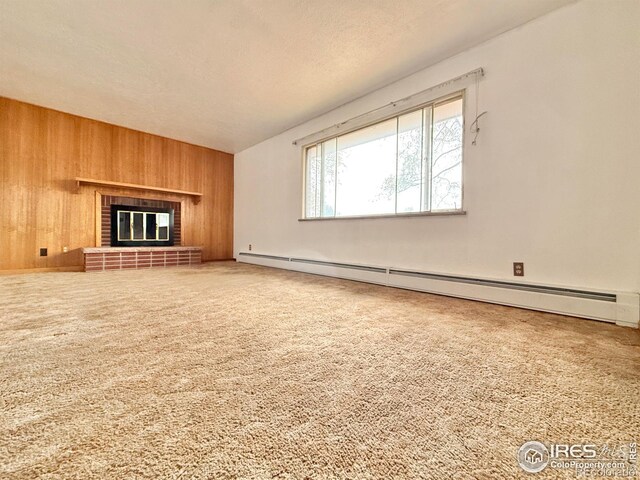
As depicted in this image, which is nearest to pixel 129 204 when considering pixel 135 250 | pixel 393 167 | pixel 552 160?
pixel 135 250

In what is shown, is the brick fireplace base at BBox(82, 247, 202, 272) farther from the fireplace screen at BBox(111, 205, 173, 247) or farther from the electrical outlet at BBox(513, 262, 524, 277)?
the electrical outlet at BBox(513, 262, 524, 277)

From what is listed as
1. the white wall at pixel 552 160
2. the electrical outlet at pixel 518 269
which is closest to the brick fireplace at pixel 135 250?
the white wall at pixel 552 160

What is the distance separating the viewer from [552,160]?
2.07 m

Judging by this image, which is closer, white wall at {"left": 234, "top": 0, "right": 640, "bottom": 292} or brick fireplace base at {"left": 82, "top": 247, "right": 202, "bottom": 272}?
white wall at {"left": 234, "top": 0, "right": 640, "bottom": 292}

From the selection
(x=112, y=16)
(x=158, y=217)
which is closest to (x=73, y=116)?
Answer: (x=158, y=217)

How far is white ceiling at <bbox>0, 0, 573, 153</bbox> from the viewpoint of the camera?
2.13 metres

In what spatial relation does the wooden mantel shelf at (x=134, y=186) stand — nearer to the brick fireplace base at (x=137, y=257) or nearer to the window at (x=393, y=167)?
the brick fireplace base at (x=137, y=257)

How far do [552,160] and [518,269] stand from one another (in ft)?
2.95

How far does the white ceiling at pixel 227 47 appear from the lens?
2.13 m

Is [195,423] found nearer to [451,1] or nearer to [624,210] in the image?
[624,210]

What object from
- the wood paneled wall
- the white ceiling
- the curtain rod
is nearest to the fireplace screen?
the wood paneled wall

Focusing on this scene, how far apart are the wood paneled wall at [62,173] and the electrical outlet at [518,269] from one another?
544 cm

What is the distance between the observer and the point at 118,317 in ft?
5.57

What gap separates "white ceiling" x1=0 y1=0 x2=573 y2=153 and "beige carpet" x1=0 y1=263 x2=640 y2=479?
2409 millimetres
